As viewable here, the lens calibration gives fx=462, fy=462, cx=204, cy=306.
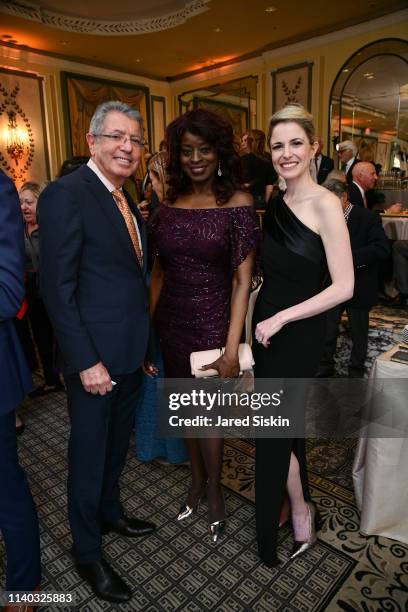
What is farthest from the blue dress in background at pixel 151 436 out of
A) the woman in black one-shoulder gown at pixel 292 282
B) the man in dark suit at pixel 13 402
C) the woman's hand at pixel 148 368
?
the man in dark suit at pixel 13 402

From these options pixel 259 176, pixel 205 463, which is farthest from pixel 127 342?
pixel 259 176

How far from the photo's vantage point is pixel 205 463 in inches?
80.9

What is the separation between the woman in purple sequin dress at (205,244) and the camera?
5.85ft

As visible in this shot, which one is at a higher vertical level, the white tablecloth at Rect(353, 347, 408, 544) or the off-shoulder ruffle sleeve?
the off-shoulder ruffle sleeve

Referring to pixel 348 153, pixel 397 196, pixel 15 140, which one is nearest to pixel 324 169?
pixel 348 153

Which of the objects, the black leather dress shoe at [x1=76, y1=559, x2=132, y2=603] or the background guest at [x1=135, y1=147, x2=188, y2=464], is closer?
the black leather dress shoe at [x1=76, y1=559, x2=132, y2=603]

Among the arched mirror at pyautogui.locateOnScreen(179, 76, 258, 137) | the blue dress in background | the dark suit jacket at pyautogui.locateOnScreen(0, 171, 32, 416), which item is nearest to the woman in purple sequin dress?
the blue dress in background

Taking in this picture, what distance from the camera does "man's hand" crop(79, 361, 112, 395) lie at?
1.54 meters

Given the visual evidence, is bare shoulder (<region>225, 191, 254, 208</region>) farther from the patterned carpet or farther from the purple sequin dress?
the patterned carpet

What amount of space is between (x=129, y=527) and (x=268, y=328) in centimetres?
113

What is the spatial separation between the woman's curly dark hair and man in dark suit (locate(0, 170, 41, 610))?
2.42 feet

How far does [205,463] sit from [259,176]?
378 cm

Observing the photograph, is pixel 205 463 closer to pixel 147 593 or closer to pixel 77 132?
pixel 147 593

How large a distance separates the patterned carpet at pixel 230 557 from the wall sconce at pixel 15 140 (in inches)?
290
